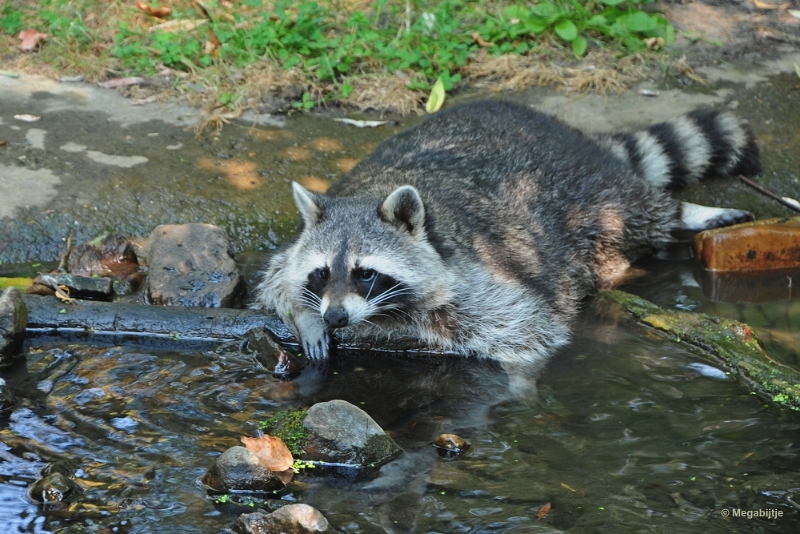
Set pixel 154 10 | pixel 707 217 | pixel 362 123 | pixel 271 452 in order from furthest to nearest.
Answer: pixel 154 10 < pixel 362 123 < pixel 707 217 < pixel 271 452

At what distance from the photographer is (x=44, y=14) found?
7387mm

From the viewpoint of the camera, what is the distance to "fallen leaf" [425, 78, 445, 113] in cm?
684

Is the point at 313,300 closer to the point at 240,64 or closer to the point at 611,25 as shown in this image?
the point at 240,64

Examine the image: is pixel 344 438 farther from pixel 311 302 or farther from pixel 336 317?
pixel 311 302

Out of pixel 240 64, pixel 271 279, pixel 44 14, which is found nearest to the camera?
pixel 271 279

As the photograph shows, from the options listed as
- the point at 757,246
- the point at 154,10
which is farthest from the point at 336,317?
the point at 154,10

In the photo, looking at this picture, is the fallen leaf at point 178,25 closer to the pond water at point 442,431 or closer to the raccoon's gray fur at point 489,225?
the raccoon's gray fur at point 489,225

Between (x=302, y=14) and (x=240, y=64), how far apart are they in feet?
2.13

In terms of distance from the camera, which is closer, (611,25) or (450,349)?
(450,349)

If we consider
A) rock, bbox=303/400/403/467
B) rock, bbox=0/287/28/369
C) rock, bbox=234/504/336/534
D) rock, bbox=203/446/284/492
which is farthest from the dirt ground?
rock, bbox=234/504/336/534

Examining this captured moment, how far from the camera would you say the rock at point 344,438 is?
350 cm

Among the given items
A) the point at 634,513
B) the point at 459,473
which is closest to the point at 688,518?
the point at 634,513

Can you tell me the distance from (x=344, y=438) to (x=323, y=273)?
42.6 inches

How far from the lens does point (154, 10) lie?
7504 millimetres
